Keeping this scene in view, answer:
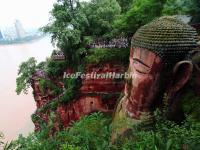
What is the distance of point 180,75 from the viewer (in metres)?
6.19

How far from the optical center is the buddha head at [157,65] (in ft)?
20.2

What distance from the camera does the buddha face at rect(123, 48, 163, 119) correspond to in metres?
6.27

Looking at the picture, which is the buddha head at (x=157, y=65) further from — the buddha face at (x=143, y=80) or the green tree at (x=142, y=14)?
the green tree at (x=142, y=14)

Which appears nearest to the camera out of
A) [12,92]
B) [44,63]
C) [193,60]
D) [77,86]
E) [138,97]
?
[193,60]

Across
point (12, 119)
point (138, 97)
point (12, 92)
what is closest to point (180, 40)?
point (138, 97)

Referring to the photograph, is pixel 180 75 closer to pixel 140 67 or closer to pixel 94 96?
pixel 140 67

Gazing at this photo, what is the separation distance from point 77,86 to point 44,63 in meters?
3.27

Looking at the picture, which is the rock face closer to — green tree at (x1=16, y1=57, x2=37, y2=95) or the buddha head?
green tree at (x1=16, y1=57, x2=37, y2=95)

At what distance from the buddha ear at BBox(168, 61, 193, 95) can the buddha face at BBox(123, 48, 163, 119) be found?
0.95 feet

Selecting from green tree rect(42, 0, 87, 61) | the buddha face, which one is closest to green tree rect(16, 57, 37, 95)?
green tree rect(42, 0, 87, 61)

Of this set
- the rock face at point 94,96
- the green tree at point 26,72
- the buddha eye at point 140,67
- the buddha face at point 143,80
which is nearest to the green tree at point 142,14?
the rock face at point 94,96

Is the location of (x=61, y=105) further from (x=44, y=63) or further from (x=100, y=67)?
(x=44, y=63)

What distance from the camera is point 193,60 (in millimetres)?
6172

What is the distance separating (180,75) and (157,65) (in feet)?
1.58
